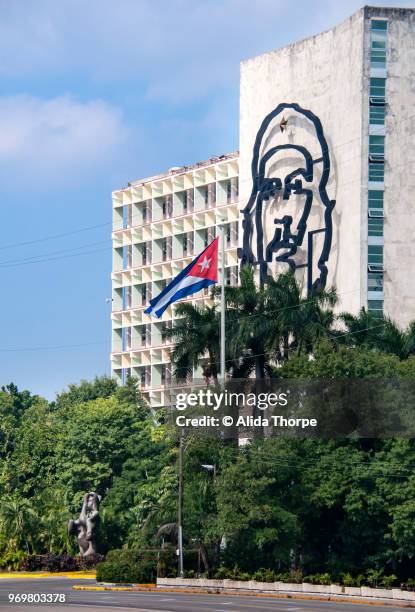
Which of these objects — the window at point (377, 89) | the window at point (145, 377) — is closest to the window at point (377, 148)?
the window at point (377, 89)

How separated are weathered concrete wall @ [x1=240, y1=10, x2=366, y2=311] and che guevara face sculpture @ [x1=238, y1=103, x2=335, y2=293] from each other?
20 cm

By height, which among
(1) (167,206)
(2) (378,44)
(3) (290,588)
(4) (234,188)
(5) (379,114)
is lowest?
(3) (290,588)

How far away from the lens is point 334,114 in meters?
119

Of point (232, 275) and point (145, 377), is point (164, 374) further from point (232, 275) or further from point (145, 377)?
point (232, 275)

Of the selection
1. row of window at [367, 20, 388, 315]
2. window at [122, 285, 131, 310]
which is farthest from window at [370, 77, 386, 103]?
window at [122, 285, 131, 310]

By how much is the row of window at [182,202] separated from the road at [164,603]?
87.5m

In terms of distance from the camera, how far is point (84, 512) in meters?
101

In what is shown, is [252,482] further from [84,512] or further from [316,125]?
[316,125]

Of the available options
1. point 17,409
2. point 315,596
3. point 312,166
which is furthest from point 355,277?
point 17,409

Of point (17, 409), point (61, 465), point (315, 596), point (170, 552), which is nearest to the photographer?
point (315, 596)

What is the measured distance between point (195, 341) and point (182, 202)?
7473cm

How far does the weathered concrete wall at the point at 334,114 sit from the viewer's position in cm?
11531

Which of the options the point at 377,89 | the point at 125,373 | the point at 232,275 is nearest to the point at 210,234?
the point at 232,275

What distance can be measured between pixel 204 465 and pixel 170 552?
6.06 meters
